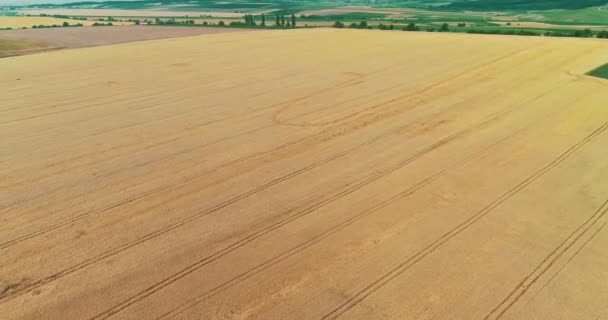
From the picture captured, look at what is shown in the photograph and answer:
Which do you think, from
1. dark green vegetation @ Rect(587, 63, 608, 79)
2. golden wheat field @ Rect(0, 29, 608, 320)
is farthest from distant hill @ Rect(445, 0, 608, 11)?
golden wheat field @ Rect(0, 29, 608, 320)

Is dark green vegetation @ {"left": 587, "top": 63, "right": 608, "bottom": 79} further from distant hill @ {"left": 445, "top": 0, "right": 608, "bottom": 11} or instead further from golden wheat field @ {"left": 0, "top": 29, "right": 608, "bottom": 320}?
distant hill @ {"left": 445, "top": 0, "right": 608, "bottom": 11}

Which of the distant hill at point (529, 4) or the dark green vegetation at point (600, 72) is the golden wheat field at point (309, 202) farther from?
the distant hill at point (529, 4)

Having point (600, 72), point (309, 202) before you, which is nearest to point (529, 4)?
point (600, 72)

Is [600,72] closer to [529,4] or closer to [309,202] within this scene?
[309,202]

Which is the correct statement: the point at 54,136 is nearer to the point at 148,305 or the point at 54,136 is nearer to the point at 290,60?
the point at 148,305

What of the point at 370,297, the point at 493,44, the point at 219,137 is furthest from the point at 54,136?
the point at 493,44

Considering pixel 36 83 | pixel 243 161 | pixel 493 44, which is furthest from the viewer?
pixel 493 44
